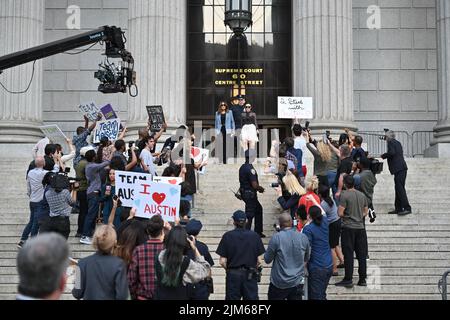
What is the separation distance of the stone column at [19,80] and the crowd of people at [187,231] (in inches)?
253

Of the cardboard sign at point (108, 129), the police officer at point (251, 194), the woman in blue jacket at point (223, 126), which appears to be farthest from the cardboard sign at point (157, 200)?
the woman in blue jacket at point (223, 126)

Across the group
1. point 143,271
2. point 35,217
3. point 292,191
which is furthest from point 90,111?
point 143,271

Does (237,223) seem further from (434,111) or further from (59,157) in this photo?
(434,111)

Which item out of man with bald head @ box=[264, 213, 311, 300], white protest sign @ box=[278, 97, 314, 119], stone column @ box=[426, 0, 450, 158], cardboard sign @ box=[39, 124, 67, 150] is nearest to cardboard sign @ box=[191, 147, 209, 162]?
cardboard sign @ box=[39, 124, 67, 150]

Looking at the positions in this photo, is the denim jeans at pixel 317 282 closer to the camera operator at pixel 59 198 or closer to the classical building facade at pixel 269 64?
the camera operator at pixel 59 198

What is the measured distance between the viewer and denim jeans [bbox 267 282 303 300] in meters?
9.51

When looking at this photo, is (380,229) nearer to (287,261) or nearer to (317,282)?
(317,282)

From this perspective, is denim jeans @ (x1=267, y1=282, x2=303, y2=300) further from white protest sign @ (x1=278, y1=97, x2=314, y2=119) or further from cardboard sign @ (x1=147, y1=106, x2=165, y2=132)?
white protest sign @ (x1=278, y1=97, x2=314, y2=119)

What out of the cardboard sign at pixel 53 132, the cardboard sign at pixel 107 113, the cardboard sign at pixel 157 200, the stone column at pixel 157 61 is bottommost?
the cardboard sign at pixel 157 200

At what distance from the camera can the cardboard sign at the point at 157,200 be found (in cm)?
1027

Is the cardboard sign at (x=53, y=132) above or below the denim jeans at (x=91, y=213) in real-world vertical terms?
above

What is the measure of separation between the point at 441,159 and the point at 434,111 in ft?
20.1
